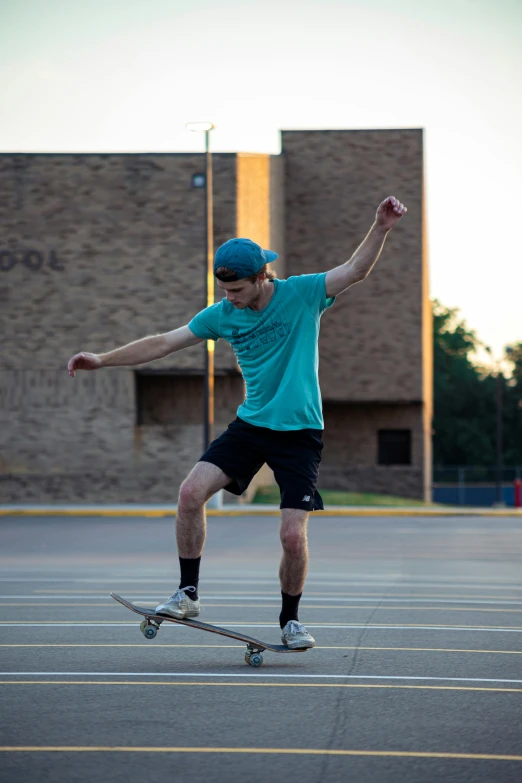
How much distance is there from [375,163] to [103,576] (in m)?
29.1

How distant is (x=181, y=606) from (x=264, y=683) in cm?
73

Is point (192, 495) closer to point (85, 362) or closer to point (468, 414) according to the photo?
point (85, 362)

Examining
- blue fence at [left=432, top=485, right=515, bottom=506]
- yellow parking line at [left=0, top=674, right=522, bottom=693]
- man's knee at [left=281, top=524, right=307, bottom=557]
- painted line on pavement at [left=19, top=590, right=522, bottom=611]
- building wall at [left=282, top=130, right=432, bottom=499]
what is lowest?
blue fence at [left=432, top=485, right=515, bottom=506]

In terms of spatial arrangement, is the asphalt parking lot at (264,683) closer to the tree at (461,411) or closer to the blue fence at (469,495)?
the blue fence at (469,495)

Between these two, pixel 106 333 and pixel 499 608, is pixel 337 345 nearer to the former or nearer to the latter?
pixel 106 333

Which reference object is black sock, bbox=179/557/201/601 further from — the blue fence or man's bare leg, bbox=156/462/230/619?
the blue fence

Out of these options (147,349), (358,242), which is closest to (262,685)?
(147,349)

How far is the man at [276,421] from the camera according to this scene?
6.27m

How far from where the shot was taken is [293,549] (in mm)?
6293

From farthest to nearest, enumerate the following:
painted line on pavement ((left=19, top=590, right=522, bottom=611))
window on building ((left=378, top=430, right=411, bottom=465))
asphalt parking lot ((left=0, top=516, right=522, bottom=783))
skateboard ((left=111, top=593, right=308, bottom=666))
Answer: window on building ((left=378, top=430, right=411, bottom=465)) < painted line on pavement ((left=19, top=590, right=522, bottom=611)) < skateboard ((left=111, top=593, right=308, bottom=666)) < asphalt parking lot ((left=0, top=516, right=522, bottom=783))

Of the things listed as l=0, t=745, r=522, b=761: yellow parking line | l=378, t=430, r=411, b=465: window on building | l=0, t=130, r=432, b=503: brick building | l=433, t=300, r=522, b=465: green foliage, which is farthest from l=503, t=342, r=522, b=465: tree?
l=0, t=745, r=522, b=761: yellow parking line

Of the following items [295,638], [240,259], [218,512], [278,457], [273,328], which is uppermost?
[240,259]

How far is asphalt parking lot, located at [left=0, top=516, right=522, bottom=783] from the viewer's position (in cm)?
416

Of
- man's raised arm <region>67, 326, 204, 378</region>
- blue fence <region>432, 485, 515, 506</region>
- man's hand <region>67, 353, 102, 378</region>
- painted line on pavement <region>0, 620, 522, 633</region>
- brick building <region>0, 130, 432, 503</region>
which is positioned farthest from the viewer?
blue fence <region>432, 485, 515, 506</region>
